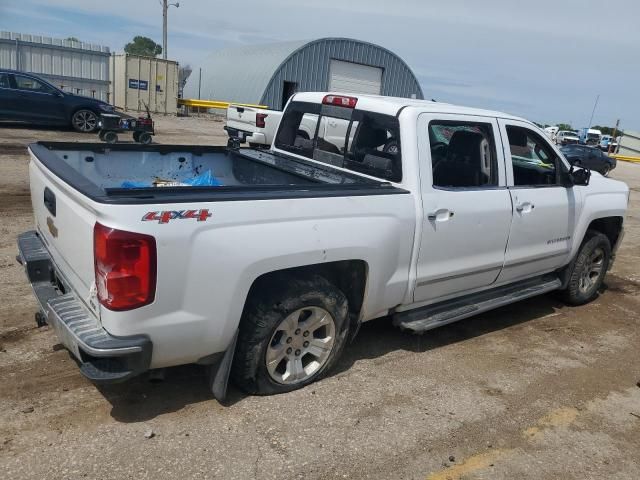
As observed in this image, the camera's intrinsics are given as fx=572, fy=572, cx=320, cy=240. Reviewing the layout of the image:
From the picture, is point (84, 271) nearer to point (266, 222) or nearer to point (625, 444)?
point (266, 222)

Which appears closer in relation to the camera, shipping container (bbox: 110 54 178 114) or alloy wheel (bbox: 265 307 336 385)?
alloy wheel (bbox: 265 307 336 385)

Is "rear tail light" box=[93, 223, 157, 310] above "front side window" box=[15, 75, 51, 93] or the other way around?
the other way around

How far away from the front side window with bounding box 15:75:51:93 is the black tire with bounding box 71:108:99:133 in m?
A: 1.00

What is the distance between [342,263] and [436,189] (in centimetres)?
88

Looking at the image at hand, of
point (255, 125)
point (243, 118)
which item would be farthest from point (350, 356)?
point (243, 118)

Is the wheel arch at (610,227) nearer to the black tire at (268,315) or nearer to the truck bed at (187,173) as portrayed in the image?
the truck bed at (187,173)

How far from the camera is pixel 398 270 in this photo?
3.88 m

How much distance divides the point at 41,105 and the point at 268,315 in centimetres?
1575

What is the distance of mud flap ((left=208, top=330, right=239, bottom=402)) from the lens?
328 cm

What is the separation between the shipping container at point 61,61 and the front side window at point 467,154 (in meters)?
24.3

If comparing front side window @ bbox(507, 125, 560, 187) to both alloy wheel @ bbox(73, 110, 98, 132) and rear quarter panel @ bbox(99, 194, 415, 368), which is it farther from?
alloy wheel @ bbox(73, 110, 98, 132)

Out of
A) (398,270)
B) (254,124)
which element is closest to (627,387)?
(398,270)

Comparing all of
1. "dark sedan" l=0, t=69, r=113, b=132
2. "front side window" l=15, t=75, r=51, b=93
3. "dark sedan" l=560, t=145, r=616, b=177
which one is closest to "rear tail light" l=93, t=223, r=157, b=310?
"dark sedan" l=0, t=69, r=113, b=132

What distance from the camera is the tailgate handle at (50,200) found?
11.1ft
